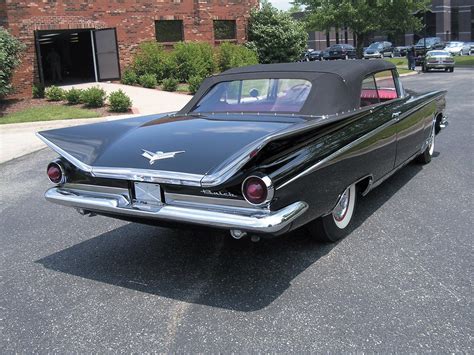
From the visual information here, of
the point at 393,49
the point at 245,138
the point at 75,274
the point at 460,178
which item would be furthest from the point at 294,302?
the point at 393,49

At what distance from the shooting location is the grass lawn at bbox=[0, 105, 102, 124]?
1375cm

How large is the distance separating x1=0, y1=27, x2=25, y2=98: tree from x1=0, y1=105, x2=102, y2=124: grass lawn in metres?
1.01

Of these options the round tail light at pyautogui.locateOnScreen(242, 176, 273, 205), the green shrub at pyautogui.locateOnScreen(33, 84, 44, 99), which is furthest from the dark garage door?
the round tail light at pyautogui.locateOnScreen(242, 176, 273, 205)

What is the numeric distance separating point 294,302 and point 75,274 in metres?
1.76

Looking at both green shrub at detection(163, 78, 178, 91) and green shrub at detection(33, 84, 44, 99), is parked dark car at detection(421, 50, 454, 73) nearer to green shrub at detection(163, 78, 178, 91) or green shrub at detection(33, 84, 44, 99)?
green shrub at detection(163, 78, 178, 91)

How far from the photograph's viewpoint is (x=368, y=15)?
2931 cm

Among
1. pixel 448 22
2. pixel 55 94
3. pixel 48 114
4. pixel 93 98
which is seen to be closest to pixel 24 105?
pixel 55 94

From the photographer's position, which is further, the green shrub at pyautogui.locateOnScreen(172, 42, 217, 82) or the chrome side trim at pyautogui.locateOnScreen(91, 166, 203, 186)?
the green shrub at pyautogui.locateOnScreen(172, 42, 217, 82)

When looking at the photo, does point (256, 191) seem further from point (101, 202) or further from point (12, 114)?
point (12, 114)

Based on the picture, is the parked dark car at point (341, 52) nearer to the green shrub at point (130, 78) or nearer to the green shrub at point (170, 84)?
the green shrub at point (130, 78)

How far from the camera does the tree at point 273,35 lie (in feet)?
83.2

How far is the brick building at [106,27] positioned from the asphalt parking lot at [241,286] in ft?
50.3

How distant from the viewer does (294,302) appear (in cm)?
342

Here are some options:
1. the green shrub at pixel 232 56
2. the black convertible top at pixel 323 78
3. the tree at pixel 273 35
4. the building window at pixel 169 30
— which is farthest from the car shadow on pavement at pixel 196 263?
the tree at pixel 273 35
